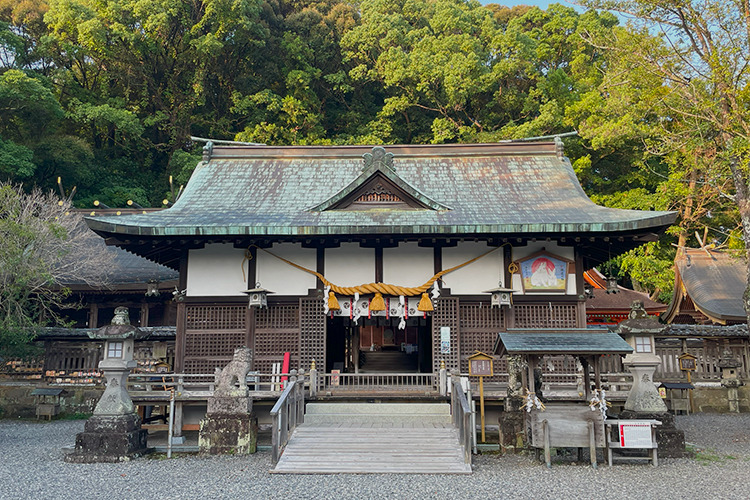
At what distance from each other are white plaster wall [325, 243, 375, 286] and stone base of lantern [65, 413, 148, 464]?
637cm

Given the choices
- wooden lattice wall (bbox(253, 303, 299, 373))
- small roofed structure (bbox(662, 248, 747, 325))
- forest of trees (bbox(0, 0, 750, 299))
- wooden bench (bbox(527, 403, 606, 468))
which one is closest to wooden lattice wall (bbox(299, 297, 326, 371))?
wooden lattice wall (bbox(253, 303, 299, 373))

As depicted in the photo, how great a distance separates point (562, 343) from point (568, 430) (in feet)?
Answer: 5.57

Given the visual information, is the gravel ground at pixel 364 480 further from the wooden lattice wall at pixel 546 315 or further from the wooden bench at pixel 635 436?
the wooden lattice wall at pixel 546 315

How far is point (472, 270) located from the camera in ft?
51.4

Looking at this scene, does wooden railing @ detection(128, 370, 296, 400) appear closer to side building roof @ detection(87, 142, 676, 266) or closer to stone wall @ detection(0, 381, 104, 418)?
side building roof @ detection(87, 142, 676, 266)

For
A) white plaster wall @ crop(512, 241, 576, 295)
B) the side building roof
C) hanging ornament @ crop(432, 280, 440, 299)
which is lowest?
hanging ornament @ crop(432, 280, 440, 299)

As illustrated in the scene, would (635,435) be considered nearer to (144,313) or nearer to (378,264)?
(378,264)

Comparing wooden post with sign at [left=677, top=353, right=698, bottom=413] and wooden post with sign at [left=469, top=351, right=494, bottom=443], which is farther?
wooden post with sign at [left=677, top=353, right=698, bottom=413]

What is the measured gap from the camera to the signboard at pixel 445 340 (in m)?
15.2

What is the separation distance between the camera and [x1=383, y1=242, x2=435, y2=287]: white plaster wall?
15.8m

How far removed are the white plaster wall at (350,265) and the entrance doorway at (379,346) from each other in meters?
3.84

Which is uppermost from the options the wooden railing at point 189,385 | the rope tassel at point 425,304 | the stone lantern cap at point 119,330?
the rope tassel at point 425,304

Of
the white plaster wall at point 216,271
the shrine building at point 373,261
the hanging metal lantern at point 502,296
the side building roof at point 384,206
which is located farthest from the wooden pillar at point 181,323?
the hanging metal lantern at point 502,296

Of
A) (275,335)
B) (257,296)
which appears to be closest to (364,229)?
(257,296)
